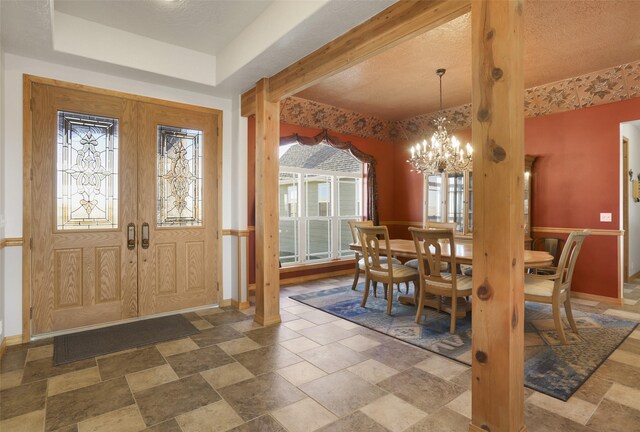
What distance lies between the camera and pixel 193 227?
4.12 metres

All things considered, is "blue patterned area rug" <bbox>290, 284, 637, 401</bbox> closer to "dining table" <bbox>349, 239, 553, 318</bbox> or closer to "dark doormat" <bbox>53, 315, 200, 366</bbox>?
"dining table" <bbox>349, 239, 553, 318</bbox>

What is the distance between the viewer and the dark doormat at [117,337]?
291 centimetres

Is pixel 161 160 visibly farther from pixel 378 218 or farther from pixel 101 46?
pixel 378 218

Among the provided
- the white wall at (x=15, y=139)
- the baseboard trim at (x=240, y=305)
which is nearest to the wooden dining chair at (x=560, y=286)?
the baseboard trim at (x=240, y=305)

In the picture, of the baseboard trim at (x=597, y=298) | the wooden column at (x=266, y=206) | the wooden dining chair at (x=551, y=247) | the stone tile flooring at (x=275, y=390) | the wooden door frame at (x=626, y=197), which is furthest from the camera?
the wooden door frame at (x=626, y=197)

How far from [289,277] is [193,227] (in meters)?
1.96

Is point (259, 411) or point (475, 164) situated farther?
point (259, 411)

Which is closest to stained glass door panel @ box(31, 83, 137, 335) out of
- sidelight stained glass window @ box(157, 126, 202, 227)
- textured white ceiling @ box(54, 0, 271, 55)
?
sidelight stained glass window @ box(157, 126, 202, 227)

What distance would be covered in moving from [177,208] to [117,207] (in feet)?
1.99

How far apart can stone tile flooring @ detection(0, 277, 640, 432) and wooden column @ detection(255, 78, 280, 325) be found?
1.48ft

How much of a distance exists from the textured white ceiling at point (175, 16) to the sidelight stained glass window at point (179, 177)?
3.34 ft

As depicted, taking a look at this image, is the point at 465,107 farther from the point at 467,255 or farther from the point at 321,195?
the point at 467,255

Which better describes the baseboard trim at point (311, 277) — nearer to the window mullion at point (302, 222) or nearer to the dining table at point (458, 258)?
the window mullion at point (302, 222)

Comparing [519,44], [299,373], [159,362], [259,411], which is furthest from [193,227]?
[519,44]
